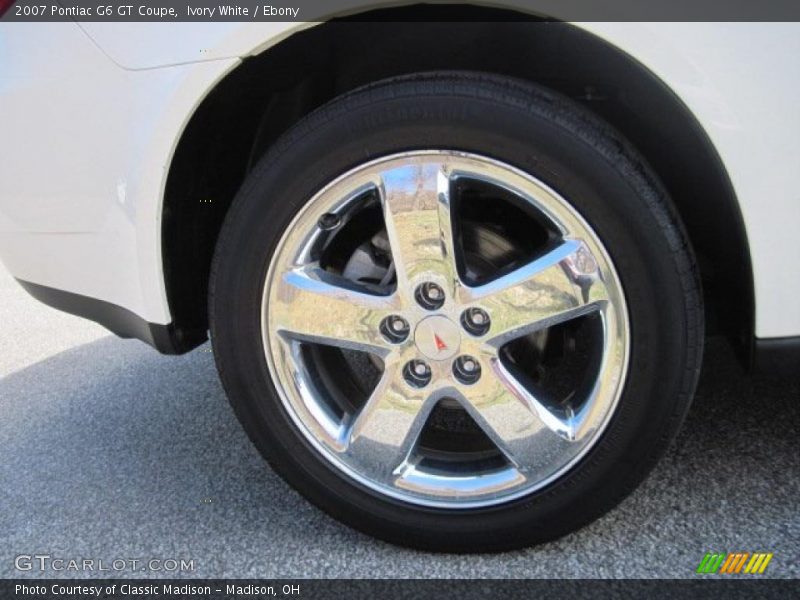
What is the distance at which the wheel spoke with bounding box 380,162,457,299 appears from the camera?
4.59ft

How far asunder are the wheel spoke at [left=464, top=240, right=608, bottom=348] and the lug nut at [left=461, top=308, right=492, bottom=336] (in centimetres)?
1

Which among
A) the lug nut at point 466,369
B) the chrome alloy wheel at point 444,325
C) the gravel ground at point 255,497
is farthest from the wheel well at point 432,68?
the lug nut at point 466,369

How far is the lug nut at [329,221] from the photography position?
146 centimetres

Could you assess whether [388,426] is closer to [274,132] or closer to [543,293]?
[543,293]

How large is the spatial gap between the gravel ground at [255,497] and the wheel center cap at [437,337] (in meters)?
0.41

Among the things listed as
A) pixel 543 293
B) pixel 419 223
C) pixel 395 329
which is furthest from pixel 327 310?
pixel 543 293

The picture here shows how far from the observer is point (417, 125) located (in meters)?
1.36

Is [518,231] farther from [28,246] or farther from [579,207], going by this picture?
[28,246]

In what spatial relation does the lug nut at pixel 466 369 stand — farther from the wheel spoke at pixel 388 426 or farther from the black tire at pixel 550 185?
the black tire at pixel 550 185

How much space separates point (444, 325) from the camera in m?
1.45

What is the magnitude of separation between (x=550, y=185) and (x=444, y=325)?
0.32 metres

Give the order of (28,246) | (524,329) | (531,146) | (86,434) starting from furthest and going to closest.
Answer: (86,434)
(28,246)
(524,329)
(531,146)

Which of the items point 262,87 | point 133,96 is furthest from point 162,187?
point 262,87

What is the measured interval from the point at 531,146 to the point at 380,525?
0.78 metres
